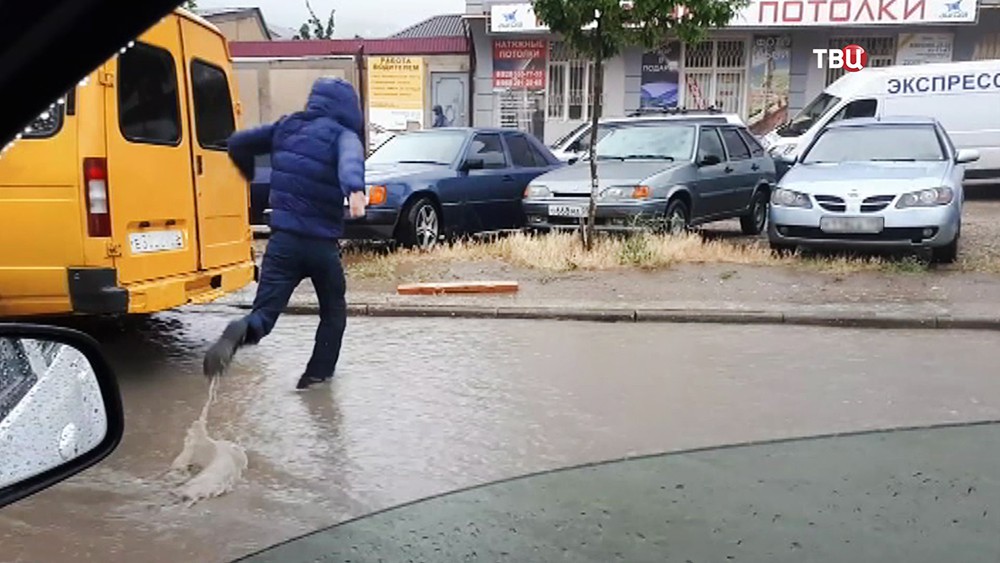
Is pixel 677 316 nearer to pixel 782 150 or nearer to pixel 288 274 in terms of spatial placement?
pixel 288 274

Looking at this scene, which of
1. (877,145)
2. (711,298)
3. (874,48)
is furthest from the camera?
(874,48)

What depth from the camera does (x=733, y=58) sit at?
24.5 m

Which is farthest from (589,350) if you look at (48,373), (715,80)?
(715,80)

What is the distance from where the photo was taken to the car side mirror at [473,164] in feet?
39.0

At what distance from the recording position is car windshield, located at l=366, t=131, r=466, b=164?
11977 mm

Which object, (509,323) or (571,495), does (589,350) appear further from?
(571,495)

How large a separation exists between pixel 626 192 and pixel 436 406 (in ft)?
19.9

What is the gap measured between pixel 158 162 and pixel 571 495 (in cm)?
390

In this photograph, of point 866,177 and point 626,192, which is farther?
point 626,192

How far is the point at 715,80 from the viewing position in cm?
2467

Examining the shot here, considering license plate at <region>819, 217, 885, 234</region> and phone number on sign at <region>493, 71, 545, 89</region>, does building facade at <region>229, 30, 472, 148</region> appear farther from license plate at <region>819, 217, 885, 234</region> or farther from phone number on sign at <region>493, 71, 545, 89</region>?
license plate at <region>819, 217, 885, 234</region>

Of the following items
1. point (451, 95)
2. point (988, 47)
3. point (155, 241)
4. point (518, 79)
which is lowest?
point (155, 241)

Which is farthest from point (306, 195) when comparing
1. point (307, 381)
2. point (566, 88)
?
point (566, 88)

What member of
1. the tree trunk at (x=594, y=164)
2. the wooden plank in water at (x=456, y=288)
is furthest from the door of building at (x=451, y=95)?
the wooden plank in water at (x=456, y=288)
